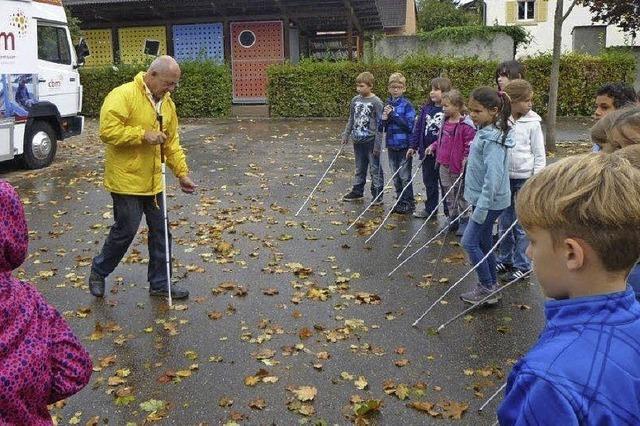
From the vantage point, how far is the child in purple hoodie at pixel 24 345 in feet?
6.03

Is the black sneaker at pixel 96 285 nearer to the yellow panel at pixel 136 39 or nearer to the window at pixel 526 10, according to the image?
the yellow panel at pixel 136 39

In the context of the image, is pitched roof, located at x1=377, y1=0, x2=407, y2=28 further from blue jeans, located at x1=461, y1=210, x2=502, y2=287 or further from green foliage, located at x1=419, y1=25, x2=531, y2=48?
blue jeans, located at x1=461, y1=210, x2=502, y2=287

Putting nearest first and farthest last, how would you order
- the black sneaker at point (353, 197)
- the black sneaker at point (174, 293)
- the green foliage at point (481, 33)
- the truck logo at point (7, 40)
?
the black sneaker at point (174, 293), the black sneaker at point (353, 197), the truck logo at point (7, 40), the green foliage at point (481, 33)

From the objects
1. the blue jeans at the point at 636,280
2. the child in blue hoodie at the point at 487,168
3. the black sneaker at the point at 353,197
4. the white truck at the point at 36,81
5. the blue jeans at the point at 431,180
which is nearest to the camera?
the blue jeans at the point at 636,280

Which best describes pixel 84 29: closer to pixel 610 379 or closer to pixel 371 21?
pixel 371 21

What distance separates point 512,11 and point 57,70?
37743 millimetres

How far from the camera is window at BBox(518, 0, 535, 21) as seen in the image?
147ft

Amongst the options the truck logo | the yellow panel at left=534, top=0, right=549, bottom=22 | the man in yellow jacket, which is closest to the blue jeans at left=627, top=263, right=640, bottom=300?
the man in yellow jacket

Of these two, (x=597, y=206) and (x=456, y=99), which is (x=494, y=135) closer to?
(x=456, y=99)

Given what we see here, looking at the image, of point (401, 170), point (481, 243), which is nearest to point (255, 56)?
point (401, 170)

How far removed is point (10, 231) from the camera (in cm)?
185

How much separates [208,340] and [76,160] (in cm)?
1042

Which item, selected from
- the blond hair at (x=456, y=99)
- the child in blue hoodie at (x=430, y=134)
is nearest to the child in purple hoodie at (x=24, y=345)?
the blond hair at (x=456, y=99)

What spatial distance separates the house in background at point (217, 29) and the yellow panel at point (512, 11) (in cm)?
1973
